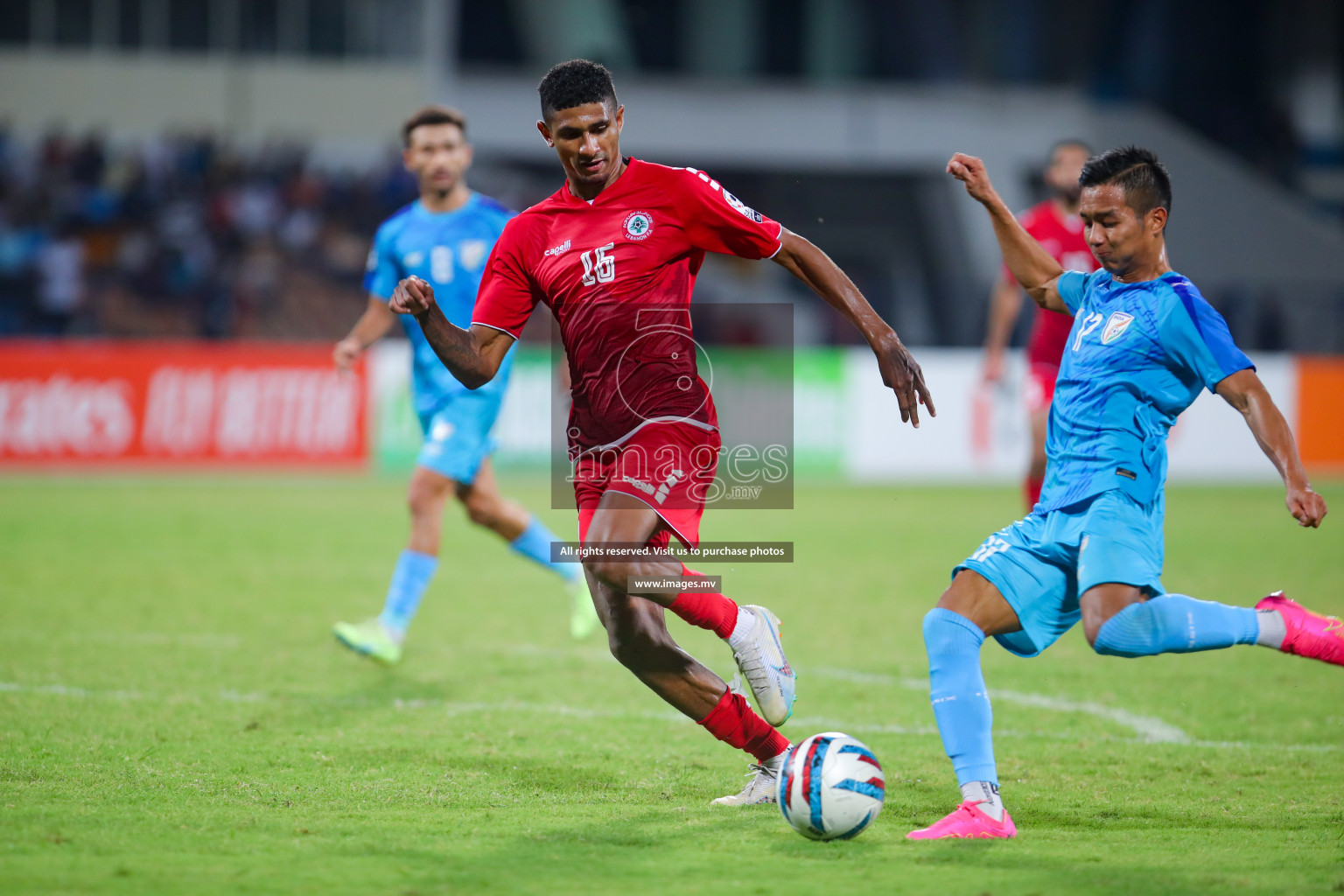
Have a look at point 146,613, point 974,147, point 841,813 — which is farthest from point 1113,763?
point 974,147

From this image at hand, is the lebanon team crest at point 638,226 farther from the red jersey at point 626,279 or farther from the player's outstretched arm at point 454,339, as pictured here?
the player's outstretched arm at point 454,339

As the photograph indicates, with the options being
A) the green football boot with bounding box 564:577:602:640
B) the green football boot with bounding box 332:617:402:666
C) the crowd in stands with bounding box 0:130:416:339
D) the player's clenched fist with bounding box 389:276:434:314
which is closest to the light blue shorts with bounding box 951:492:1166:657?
the player's clenched fist with bounding box 389:276:434:314

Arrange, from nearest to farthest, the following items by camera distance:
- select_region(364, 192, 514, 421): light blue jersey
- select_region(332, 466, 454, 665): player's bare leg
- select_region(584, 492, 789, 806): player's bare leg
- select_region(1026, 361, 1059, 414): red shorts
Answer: select_region(584, 492, 789, 806): player's bare leg, select_region(332, 466, 454, 665): player's bare leg, select_region(364, 192, 514, 421): light blue jersey, select_region(1026, 361, 1059, 414): red shorts

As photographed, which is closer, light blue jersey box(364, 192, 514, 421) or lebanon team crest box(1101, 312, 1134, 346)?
lebanon team crest box(1101, 312, 1134, 346)

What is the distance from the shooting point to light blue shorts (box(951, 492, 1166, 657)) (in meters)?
4.34

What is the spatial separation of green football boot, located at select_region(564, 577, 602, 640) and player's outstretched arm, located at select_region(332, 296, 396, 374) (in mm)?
1926

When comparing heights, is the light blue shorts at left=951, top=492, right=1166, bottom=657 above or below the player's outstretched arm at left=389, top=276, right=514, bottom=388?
below

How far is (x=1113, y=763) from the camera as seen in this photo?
546 centimetres

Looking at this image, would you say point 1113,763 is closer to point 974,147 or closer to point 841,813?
point 841,813

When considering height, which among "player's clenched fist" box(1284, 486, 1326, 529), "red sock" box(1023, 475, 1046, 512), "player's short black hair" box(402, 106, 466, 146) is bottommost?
"red sock" box(1023, 475, 1046, 512)

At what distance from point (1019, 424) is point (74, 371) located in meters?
12.6

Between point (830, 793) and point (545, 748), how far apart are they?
1.73m

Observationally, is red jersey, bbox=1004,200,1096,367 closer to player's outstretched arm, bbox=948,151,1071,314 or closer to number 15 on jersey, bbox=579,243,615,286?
player's outstretched arm, bbox=948,151,1071,314

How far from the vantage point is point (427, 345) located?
7812mm
